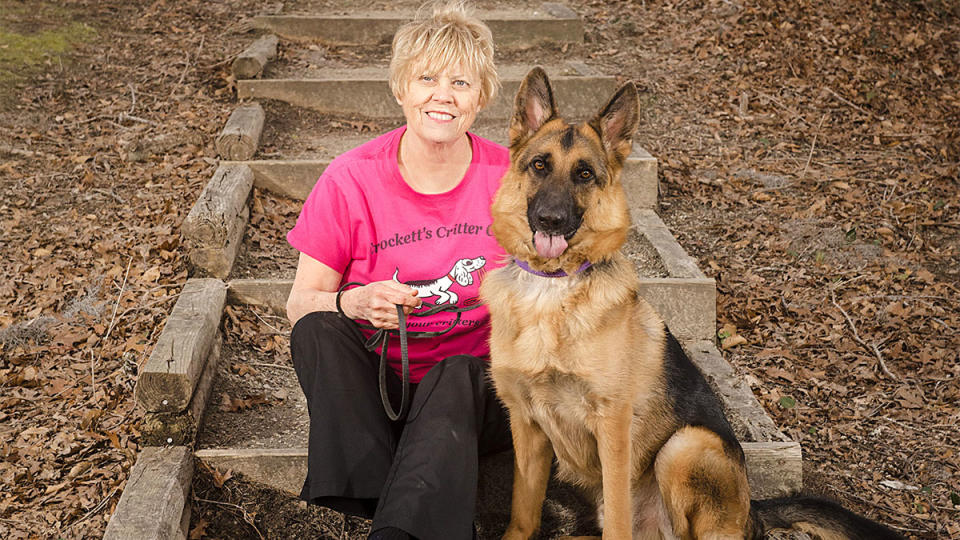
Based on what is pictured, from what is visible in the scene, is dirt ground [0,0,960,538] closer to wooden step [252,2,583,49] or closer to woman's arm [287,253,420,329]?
wooden step [252,2,583,49]

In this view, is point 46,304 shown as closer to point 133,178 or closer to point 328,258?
point 133,178

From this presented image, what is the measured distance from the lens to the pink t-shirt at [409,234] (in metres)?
3.08

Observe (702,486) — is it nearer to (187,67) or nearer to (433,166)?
(433,166)

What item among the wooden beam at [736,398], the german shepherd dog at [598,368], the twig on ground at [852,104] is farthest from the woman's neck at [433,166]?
the twig on ground at [852,104]

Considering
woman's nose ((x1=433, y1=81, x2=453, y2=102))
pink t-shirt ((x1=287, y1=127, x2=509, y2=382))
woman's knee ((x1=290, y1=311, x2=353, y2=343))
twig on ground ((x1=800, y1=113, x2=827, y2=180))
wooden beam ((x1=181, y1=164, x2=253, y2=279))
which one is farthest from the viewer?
twig on ground ((x1=800, y1=113, x2=827, y2=180))

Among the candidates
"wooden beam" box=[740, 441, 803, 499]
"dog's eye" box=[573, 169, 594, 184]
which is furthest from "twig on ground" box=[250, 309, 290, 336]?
"wooden beam" box=[740, 441, 803, 499]

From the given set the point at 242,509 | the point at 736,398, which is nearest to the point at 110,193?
the point at 242,509

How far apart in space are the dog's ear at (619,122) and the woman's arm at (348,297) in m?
0.96

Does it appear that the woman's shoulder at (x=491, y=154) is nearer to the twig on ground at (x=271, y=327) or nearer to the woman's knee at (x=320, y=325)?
the woman's knee at (x=320, y=325)

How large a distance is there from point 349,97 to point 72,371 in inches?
135

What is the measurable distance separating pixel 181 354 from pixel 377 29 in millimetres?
5201

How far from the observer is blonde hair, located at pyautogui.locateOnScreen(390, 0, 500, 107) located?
9.68 ft

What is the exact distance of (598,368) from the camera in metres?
2.59

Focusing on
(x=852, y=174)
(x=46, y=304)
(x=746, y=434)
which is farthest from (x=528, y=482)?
(x=852, y=174)
